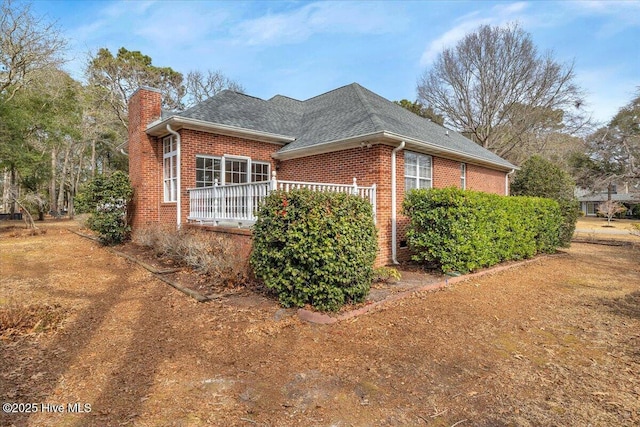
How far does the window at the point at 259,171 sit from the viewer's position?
36.7 feet

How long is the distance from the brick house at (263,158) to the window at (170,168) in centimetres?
3

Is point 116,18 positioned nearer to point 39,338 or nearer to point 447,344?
point 39,338

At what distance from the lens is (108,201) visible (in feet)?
35.0

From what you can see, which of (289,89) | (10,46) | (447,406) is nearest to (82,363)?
(447,406)

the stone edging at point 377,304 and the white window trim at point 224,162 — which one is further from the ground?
the white window trim at point 224,162

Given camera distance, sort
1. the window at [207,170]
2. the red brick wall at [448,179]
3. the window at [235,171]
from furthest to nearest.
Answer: the window at [235,171] < the window at [207,170] < the red brick wall at [448,179]

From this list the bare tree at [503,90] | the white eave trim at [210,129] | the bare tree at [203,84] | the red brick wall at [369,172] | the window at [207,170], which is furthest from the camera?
the bare tree at [203,84]

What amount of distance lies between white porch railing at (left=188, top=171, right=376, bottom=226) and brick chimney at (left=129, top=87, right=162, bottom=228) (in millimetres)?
1988

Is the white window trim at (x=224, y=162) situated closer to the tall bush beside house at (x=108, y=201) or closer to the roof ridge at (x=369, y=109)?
the tall bush beside house at (x=108, y=201)

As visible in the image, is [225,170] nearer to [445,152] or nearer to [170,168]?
[170,168]

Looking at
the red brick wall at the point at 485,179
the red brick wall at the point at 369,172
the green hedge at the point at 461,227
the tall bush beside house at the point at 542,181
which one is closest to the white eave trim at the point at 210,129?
the red brick wall at the point at 369,172

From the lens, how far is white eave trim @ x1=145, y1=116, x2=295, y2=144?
927cm

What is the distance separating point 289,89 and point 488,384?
2977 centimetres

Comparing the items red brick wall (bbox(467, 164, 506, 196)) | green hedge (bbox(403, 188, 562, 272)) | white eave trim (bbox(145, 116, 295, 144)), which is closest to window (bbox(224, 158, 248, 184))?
white eave trim (bbox(145, 116, 295, 144))
